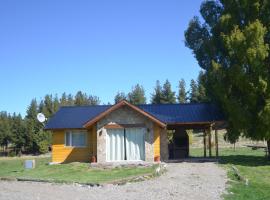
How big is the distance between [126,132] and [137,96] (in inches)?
2442

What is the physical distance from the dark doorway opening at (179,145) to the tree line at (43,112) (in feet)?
93.4

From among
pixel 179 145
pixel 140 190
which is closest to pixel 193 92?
pixel 179 145

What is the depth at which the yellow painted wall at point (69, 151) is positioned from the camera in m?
33.1

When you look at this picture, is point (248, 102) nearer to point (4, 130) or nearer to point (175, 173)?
point (175, 173)

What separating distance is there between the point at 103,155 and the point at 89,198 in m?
15.0

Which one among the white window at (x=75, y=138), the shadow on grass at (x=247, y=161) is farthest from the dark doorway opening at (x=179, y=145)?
the white window at (x=75, y=138)

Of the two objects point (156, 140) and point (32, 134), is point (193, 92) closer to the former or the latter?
point (32, 134)

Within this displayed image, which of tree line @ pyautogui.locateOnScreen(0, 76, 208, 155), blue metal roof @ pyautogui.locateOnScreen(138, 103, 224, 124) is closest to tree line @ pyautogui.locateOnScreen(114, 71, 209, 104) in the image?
tree line @ pyautogui.locateOnScreen(0, 76, 208, 155)

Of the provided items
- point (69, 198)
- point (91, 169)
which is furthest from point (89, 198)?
point (91, 169)

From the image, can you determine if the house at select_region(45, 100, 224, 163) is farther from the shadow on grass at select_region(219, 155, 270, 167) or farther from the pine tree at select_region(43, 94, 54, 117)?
the pine tree at select_region(43, 94, 54, 117)

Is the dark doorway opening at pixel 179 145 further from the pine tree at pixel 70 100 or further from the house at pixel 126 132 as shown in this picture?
the pine tree at pixel 70 100

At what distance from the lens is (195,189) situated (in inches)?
712

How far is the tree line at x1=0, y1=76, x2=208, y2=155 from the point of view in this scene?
236ft

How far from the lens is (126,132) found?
31.2 metres
